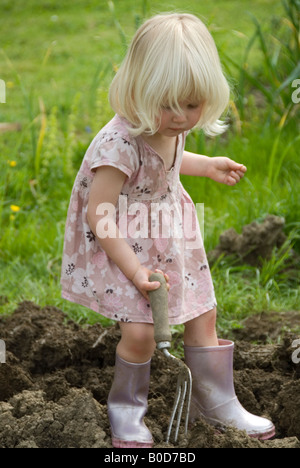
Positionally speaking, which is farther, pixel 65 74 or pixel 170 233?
pixel 65 74

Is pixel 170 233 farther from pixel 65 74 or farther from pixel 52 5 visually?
pixel 52 5

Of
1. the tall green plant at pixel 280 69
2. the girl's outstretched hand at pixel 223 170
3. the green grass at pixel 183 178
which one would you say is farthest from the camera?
the tall green plant at pixel 280 69

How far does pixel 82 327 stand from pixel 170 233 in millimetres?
953

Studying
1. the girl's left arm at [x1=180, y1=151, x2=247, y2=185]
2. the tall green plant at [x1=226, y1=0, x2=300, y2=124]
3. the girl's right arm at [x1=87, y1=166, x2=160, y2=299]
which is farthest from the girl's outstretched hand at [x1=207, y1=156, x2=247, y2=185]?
the tall green plant at [x1=226, y1=0, x2=300, y2=124]

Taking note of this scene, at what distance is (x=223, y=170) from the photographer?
2.61 metres

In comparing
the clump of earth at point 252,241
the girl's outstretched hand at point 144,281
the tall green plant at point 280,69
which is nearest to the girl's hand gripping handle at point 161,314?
the girl's outstretched hand at point 144,281

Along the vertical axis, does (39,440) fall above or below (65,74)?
below

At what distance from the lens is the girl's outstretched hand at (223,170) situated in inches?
102

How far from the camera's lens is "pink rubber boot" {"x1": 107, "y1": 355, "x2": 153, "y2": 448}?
231 centimetres

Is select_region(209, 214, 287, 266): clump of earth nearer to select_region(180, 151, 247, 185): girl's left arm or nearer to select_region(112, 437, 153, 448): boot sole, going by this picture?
select_region(180, 151, 247, 185): girl's left arm

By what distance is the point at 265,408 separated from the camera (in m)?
2.61

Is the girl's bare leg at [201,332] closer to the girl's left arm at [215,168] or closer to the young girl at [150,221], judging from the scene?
the young girl at [150,221]

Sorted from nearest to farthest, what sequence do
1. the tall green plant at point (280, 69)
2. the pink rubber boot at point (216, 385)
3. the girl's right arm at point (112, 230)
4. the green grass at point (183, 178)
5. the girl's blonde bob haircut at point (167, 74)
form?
the girl's blonde bob haircut at point (167, 74), the girl's right arm at point (112, 230), the pink rubber boot at point (216, 385), the green grass at point (183, 178), the tall green plant at point (280, 69)
